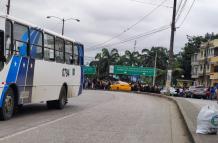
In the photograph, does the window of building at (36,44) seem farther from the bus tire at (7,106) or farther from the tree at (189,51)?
the tree at (189,51)

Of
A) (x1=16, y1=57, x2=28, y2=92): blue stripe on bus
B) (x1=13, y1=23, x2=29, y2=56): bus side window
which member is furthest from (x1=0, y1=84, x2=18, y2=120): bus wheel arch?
(x1=13, y1=23, x2=29, y2=56): bus side window

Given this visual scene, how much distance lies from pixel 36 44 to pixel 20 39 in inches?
60.4

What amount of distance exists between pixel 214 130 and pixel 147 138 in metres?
1.76

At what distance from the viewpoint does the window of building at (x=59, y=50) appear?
21.0 m

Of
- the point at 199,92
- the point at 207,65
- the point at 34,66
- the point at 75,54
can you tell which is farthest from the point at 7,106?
the point at 207,65

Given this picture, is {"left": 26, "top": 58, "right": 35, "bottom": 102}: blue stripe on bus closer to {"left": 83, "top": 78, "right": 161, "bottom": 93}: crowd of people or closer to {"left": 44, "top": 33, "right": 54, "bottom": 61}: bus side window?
{"left": 44, "top": 33, "right": 54, "bottom": 61}: bus side window

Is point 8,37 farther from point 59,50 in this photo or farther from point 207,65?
point 207,65

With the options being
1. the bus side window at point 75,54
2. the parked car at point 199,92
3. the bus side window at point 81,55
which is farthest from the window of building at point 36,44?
the parked car at point 199,92

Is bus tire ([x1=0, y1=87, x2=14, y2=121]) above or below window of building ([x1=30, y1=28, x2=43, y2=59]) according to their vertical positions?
below

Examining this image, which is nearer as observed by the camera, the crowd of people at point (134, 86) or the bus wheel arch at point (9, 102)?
the bus wheel arch at point (9, 102)

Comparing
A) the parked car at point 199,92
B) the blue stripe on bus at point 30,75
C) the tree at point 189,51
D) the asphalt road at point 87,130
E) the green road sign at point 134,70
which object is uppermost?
the tree at point 189,51

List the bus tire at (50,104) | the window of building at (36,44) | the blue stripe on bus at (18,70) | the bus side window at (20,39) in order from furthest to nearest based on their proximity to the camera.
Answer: the bus tire at (50,104) < the window of building at (36,44) < the bus side window at (20,39) < the blue stripe on bus at (18,70)

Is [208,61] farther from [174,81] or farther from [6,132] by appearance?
[6,132]

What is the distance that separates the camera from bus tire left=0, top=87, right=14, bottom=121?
15758mm
